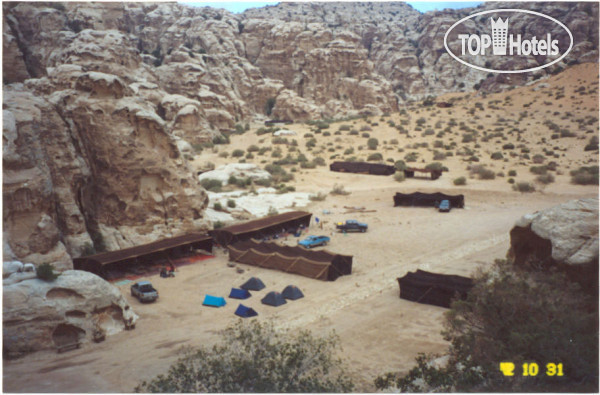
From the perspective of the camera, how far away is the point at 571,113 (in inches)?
1961

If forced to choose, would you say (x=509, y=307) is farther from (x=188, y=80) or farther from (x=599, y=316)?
(x=188, y=80)

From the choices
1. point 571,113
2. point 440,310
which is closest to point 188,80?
point 571,113

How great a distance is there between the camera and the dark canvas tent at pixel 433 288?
44.6 feet

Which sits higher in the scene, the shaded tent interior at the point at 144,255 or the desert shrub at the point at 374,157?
the desert shrub at the point at 374,157

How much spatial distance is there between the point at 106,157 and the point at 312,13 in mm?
85848

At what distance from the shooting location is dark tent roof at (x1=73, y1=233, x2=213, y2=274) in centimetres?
1641

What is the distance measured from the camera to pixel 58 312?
11055 millimetres

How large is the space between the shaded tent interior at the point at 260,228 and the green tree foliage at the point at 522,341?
13544 millimetres

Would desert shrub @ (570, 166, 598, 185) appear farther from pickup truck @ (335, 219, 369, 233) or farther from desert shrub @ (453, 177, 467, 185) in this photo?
pickup truck @ (335, 219, 369, 233)

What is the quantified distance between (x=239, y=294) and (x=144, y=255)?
489 cm

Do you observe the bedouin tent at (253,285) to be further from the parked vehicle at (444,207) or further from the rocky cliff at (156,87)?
the parked vehicle at (444,207)

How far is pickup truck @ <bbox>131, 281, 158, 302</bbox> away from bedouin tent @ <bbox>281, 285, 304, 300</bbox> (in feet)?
13.9
